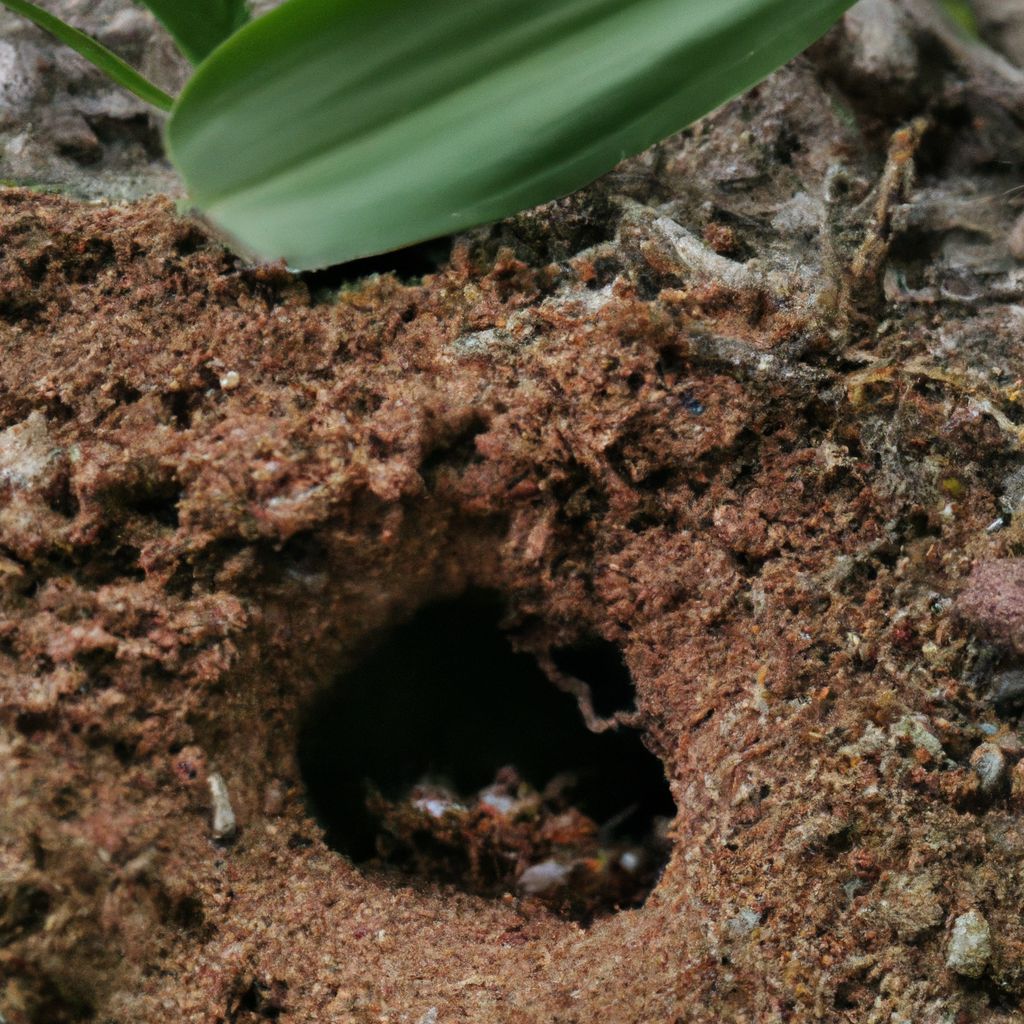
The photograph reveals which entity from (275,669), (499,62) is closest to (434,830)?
(275,669)

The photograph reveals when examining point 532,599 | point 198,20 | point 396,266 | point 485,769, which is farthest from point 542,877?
point 198,20

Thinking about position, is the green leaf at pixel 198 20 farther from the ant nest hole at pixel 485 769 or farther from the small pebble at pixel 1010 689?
the small pebble at pixel 1010 689

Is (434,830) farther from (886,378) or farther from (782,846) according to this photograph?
(886,378)

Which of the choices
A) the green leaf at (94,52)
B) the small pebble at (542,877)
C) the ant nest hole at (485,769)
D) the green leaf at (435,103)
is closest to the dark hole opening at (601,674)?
the ant nest hole at (485,769)

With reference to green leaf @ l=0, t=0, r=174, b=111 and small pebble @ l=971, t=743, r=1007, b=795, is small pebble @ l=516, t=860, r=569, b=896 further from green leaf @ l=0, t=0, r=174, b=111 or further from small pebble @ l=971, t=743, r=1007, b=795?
green leaf @ l=0, t=0, r=174, b=111

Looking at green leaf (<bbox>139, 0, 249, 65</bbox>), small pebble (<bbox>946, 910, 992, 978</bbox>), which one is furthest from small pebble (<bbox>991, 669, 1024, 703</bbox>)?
green leaf (<bbox>139, 0, 249, 65</bbox>)
